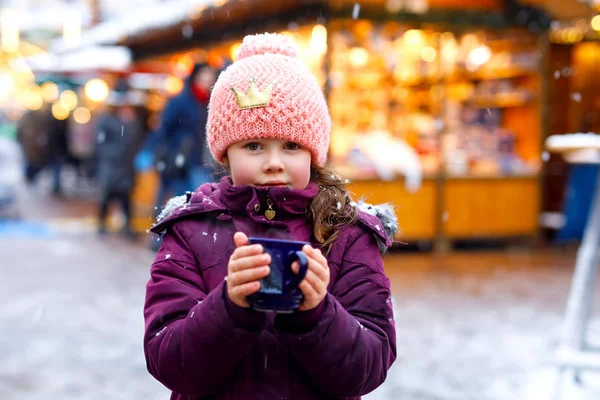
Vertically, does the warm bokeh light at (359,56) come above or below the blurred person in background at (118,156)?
above

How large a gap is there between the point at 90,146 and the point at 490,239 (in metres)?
11.0

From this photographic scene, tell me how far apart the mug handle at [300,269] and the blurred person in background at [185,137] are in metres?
5.48

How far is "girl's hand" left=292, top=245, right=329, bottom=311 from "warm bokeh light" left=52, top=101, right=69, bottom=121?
16.0 meters

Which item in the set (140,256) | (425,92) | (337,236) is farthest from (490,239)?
(337,236)

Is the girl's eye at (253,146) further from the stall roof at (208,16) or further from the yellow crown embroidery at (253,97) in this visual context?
the stall roof at (208,16)

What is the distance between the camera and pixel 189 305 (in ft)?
4.87

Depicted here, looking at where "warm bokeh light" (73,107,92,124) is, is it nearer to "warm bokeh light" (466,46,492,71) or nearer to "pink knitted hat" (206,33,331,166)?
"warm bokeh light" (466,46,492,71)

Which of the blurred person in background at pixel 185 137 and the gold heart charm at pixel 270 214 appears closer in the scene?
the gold heart charm at pixel 270 214

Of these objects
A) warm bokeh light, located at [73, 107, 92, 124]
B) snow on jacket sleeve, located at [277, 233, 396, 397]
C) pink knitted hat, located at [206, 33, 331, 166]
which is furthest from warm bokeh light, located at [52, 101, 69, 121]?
snow on jacket sleeve, located at [277, 233, 396, 397]

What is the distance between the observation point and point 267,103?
1539 millimetres

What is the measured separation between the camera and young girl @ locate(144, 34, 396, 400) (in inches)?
53.9

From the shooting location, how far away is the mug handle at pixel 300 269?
124cm

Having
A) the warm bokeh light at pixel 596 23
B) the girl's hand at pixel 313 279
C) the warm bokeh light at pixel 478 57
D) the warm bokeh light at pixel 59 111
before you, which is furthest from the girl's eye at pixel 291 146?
the warm bokeh light at pixel 59 111

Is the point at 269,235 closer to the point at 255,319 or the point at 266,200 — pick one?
the point at 266,200
